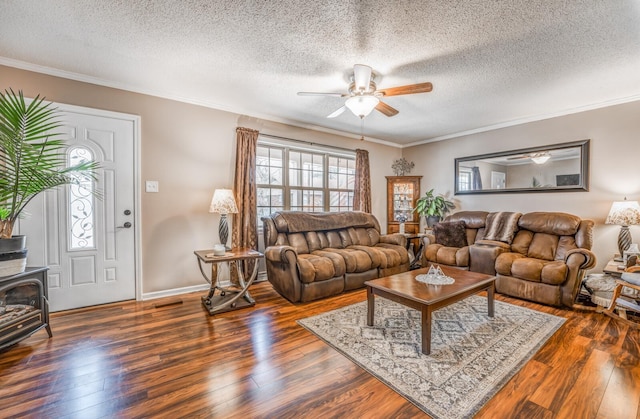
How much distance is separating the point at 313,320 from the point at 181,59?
2763 mm

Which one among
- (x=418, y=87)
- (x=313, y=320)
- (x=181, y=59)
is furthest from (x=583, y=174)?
(x=181, y=59)

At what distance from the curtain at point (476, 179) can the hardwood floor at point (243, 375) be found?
8.46 ft

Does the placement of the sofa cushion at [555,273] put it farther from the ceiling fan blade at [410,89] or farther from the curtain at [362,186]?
→ the curtain at [362,186]

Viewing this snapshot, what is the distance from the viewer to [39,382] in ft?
5.76

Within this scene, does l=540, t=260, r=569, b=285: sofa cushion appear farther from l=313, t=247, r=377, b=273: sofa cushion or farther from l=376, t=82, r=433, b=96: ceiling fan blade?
l=376, t=82, r=433, b=96: ceiling fan blade

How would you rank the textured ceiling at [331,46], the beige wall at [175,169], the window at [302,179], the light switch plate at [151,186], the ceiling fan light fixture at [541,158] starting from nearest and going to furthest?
the textured ceiling at [331,46]
the beige wall at [175,169]
the light switch plate at [151,186]
the ceiling fan light fixture at [541,158]
the window at [302,179]

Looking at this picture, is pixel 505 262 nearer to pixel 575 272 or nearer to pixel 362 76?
pixel 575 272

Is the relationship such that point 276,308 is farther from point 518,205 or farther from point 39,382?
point 518,205

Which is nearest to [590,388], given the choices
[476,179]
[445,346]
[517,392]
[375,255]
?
[517,392]

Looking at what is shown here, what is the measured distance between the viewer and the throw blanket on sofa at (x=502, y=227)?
3.86 metres

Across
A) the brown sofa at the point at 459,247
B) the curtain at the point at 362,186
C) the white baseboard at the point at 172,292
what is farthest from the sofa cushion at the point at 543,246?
the white baseboard at the point at 172,292

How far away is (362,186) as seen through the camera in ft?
17.1

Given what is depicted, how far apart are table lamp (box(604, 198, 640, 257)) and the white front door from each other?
18.3 ft

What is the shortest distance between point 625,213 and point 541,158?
1281 millimetres
